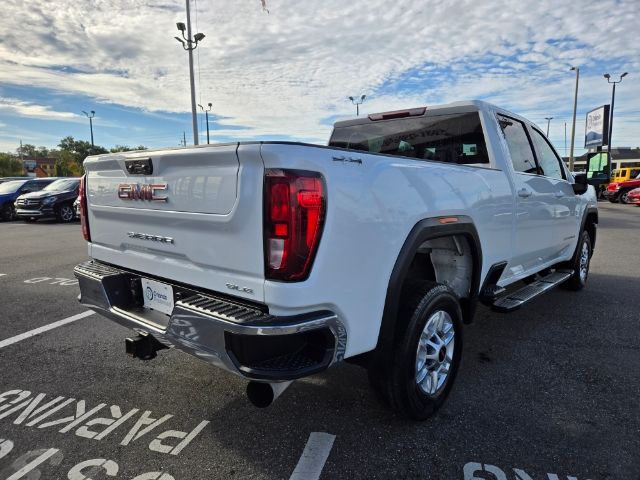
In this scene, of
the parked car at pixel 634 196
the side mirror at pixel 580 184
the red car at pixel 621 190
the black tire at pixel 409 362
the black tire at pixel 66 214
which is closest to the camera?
the black tire at pixel 409 362

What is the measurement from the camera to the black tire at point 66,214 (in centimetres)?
1647

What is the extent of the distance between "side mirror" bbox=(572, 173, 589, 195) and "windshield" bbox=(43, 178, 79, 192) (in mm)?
16962

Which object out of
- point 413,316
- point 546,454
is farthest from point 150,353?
point 546,454

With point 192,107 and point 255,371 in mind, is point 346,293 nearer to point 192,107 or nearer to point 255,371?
point 255,371

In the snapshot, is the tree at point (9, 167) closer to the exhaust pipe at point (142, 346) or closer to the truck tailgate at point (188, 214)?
the truck tailgate at point (188, 214)

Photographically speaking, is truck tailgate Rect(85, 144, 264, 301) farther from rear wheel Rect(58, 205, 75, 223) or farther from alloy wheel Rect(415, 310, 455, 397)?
rear wheel Rect(58, 205, 75, 223)

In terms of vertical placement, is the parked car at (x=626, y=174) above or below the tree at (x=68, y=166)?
below

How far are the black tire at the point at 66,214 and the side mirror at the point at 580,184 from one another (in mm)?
16359

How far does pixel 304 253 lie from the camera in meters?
2.06

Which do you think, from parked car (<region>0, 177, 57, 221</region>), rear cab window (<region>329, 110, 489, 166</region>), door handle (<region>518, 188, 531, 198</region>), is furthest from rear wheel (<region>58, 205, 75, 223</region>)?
door handle (<region>518, 188, 531, 198</region>)

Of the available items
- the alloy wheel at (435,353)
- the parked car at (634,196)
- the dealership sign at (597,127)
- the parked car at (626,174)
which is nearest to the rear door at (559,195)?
the alloy wheel at (435,353)

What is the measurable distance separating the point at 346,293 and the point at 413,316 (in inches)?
22.5

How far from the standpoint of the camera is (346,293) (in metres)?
2.22

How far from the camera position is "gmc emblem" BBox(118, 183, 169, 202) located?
2.58 metres
